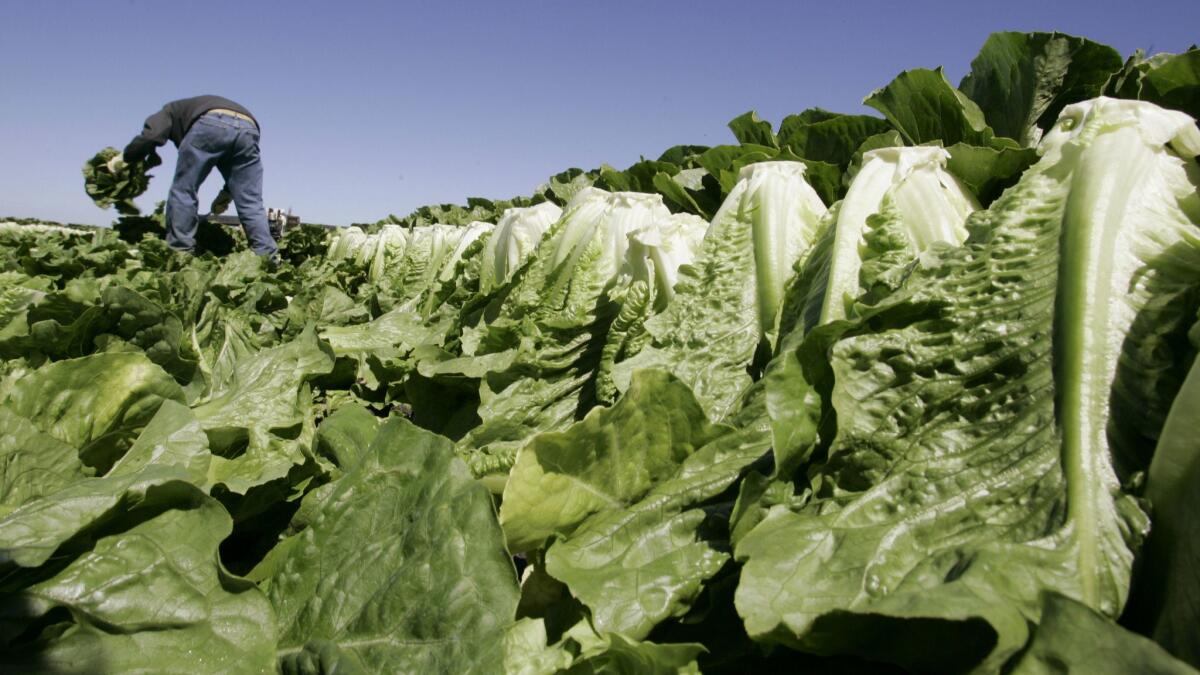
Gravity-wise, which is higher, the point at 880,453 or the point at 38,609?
the point at 880,453

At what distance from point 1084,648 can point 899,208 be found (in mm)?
1531

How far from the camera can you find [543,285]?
149 inches

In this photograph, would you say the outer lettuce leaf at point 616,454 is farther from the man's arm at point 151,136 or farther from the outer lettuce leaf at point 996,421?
the man's arm at point 151,136

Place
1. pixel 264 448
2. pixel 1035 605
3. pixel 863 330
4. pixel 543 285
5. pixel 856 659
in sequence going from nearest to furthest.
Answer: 1. pixel 1035 605
2. pixel 856 659
3. pixel 863 330
4. pixel 264 448
5. pixel 543 285

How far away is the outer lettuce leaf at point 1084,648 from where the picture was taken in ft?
3.20

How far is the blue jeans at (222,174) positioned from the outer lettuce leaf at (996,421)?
37.3ft

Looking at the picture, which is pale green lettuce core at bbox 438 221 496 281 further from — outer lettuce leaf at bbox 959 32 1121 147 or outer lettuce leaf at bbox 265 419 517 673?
outer lettuce leaf at bbox 265 419 517 673

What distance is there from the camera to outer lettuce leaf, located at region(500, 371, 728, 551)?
1938 millimetres

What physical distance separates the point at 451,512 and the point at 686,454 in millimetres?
643

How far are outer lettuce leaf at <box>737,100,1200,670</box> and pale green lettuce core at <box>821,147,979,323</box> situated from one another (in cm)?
31

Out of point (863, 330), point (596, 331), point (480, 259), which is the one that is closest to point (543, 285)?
point (596, 331)

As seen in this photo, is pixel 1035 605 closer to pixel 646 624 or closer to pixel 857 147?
→ pixel 646 624

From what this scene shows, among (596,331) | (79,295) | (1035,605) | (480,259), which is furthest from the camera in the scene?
(480,259)

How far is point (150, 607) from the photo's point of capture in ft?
5.35
